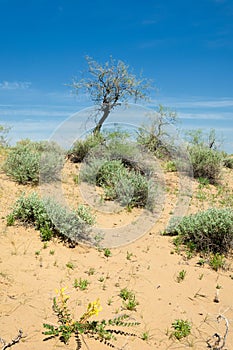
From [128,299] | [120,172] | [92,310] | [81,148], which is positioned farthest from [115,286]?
[81,148]

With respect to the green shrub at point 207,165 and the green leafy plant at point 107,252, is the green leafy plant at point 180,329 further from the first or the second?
the green shrub at point 207,165

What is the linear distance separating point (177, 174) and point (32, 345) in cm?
1053

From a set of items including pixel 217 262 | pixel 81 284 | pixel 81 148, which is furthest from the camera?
pixel 81 148

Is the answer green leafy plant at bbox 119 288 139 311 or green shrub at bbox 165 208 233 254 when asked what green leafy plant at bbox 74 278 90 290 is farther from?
green shrub at bbox 165 208 233 254

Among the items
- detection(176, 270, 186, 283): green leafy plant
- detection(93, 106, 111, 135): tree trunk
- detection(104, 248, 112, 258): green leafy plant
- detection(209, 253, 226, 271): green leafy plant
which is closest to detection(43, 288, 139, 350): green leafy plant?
detection(176, 270, 186, 283): green leafy plant

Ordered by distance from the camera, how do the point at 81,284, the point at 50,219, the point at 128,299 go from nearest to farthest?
1. the point at 128,299
2. the point at 81,284
3. the point at 50,219

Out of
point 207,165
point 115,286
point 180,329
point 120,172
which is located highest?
point 207,165

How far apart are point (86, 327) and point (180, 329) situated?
3.69 feet

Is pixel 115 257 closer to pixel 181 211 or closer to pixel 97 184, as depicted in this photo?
pixel 181 211

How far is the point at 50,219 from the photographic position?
19.2ft

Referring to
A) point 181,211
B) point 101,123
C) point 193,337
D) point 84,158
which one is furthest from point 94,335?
point 101,123

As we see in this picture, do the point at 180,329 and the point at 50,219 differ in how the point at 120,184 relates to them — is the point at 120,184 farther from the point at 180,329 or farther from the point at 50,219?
the point at 180,329

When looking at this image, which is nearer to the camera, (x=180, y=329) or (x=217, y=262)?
(x=180, y=329)

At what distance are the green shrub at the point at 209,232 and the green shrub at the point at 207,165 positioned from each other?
6640 mm
